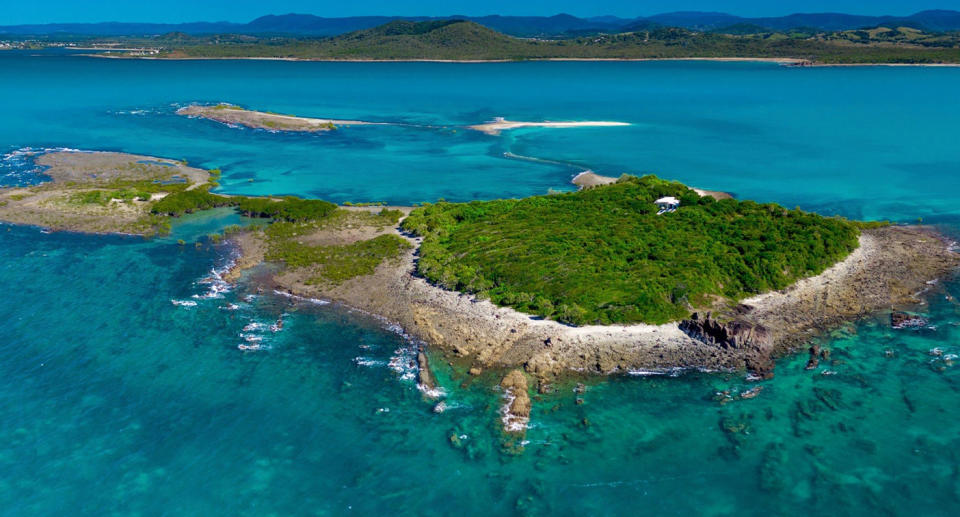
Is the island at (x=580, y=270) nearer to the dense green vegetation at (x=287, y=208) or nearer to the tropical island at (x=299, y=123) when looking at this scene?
the dense green vegetation at (x=287, y=208)

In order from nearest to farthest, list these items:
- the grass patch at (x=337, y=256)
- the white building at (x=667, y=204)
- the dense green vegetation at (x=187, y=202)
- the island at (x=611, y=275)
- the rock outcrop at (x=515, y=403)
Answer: the rock outcrop at (x=515, y=403), the island at (x=611, y=275), the grass patch at (x=337, y=256), the white building at (x=667, y=204), the dense green vegetation at (x=187, y=202)

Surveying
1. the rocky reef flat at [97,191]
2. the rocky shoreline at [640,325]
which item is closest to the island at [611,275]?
Answer: the rocky shoreline at [640,325]

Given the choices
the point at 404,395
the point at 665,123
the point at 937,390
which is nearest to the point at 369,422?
the point at 404,395

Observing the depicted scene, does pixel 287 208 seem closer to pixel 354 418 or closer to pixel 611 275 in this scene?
pixel 611 275

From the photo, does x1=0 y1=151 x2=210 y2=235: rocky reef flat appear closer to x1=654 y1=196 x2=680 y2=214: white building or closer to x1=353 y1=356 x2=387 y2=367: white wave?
x1=353 y1=356 x2=387 y2=367: white wave

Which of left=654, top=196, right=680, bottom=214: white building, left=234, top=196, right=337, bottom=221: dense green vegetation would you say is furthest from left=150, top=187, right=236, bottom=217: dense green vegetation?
left=654, top=196, right=680, bottom=214: white building

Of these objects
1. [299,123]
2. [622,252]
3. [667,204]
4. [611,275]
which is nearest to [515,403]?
[611,275]
